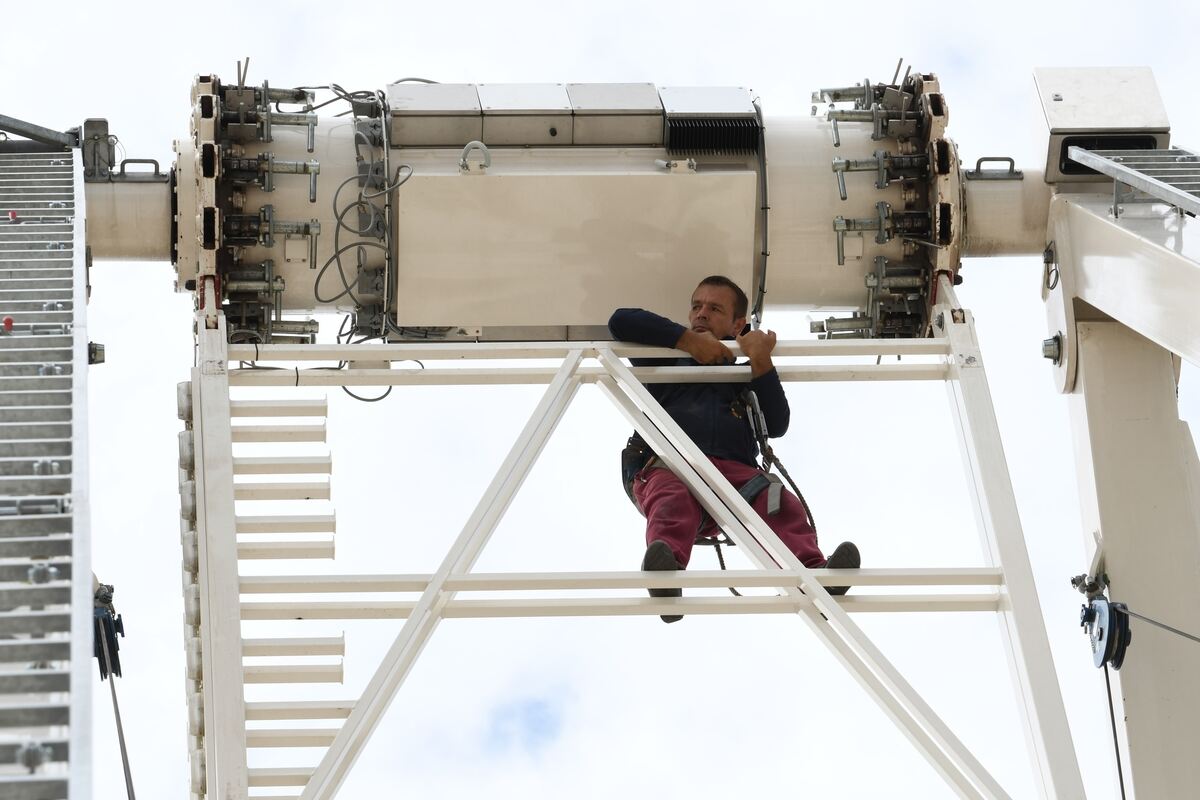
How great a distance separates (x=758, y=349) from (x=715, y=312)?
0.66 meters

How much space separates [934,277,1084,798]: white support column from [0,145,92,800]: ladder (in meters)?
5.28

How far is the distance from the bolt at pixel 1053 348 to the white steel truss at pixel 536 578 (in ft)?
2.47

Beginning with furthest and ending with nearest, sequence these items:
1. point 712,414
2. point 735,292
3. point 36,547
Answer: point 735,292 < point 712,414 < point 36,547

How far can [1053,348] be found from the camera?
45.2 ft

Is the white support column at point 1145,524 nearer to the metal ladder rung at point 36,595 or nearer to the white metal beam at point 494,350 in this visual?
the white metal beam at point 494,350

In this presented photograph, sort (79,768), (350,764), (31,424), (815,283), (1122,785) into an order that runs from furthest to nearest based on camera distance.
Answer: (815,283), (1122,785), (350,764), (31,424), (79,768)

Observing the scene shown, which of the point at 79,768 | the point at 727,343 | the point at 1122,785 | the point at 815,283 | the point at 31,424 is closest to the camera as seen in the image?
the point at 79,768

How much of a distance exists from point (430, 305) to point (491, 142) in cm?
113

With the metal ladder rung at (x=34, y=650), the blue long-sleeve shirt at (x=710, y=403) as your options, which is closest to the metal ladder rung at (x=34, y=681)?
the metal ladder rung at (x=34, y=650)

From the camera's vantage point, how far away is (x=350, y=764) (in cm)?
1091

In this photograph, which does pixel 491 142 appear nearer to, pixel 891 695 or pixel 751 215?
pixel 751 215

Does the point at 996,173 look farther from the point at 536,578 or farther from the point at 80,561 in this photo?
the point at 80,561

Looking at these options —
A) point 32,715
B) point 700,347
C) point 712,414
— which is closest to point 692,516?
point 712,414

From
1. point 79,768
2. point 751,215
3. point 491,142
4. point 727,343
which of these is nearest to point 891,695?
point 727,343
